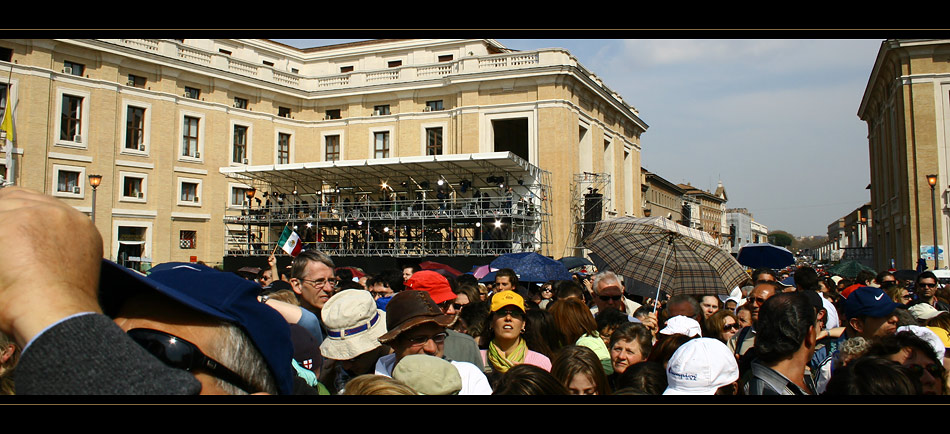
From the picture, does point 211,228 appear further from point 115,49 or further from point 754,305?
point 754,305

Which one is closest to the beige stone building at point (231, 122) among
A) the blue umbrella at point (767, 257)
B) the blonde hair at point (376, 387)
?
the blue umbrella at point (767, 257)

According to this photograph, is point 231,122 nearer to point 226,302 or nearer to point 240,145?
point 240,145

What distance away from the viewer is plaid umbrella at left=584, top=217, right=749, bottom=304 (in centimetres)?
727

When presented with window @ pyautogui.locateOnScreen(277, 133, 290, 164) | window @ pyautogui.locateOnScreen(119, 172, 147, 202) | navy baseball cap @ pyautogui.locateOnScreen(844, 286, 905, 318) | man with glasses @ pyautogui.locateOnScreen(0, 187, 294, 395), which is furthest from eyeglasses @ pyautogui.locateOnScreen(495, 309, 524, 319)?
window @ pyautogui.locateOnScreen(277, 133, 290, 164)

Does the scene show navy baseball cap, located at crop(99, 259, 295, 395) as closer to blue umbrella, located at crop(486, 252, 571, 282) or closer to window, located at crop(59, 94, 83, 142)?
blue umbrella, located at crop(486, 252, 571, 282)

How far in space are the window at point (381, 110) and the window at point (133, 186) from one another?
1550 cm

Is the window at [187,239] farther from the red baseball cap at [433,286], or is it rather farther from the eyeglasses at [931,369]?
the eyeglasses at [931,369]

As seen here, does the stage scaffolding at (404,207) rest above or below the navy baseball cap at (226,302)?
above

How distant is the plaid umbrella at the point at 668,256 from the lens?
7.27 metres

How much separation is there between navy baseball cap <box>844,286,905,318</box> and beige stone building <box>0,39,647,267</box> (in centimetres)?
3032

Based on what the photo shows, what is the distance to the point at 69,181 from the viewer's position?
31984 mm

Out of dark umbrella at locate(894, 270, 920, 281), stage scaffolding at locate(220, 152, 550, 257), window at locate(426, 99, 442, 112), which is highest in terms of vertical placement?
window at locate(426, 99, 442, 112)

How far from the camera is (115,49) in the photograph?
32.4 meters

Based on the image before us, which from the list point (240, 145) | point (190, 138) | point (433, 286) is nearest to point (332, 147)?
point (240, 145)
